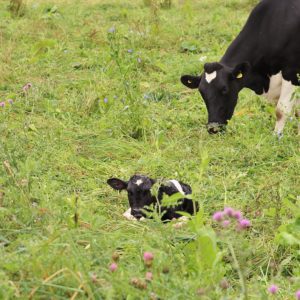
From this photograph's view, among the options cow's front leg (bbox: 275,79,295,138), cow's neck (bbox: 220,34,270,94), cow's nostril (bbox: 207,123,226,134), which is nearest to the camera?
cow's nostril (bbox: 207,123,226,134)

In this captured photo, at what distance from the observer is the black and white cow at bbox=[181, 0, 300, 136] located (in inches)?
254

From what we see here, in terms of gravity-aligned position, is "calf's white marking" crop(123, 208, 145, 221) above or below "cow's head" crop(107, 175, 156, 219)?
below

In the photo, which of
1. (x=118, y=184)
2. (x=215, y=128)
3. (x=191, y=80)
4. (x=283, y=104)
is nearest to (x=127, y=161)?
(x=215, y=128)

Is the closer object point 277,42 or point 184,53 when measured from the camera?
point 277,42

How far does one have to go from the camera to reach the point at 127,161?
5867mm

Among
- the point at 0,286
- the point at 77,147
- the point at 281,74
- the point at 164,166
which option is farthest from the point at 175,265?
the point at 281,74

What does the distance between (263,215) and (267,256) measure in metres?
0.52

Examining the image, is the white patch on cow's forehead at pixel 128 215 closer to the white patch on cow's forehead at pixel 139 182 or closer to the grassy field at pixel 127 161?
the grassy field at pixel 127 161

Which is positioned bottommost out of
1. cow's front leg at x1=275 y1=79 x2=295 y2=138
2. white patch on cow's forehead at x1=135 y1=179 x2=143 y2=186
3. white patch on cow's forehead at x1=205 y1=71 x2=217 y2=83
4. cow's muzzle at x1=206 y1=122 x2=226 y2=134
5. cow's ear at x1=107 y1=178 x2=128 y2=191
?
cow's muzzle at x1=206 y1=122 x2=226 y2=134

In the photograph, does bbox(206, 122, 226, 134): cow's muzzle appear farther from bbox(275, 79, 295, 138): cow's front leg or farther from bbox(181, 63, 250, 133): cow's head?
bbox(275, 79, 295, 138): cow's front leg

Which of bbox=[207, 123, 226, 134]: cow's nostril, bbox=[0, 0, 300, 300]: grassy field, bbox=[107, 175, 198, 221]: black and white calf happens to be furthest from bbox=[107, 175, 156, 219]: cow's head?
bbox=[207, 123, 226, 134]: cow's nostril

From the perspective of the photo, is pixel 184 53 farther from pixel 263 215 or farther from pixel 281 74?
pixel 263 215

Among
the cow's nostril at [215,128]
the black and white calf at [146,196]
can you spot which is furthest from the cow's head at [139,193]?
the cow's nostril at [215,128]

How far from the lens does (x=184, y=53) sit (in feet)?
31.5
